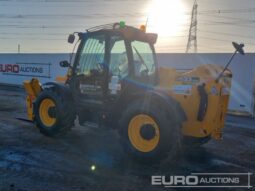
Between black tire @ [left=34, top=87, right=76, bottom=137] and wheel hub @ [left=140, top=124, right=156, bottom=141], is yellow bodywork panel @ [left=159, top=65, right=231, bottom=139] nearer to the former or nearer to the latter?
wheel hub @ [left=140, top=124, right=156, bottom=141]

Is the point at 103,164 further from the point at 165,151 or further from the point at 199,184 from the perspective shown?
the point at 199,184

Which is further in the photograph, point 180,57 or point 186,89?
point 180,57

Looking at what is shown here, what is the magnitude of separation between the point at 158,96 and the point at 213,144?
2.51 meters

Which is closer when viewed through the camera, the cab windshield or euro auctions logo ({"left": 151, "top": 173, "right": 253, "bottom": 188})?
euro auctions logo ({"left": 151, "top": 173, "right": 253, "bottom": 188})

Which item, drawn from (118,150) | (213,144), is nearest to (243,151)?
(213,144)

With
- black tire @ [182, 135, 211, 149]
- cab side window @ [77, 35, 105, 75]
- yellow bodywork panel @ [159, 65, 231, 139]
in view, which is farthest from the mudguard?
cab side window @ [77, 35, 105, 75]

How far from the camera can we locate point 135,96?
21.3ft

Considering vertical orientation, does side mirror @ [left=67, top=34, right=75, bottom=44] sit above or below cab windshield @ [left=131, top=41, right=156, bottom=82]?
above

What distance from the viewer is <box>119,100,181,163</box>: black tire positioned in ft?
18.7

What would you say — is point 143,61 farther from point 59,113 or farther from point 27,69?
point 27,69

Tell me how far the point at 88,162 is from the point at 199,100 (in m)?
2.23

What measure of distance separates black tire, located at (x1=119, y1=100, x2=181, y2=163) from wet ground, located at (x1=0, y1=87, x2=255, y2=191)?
176 mm

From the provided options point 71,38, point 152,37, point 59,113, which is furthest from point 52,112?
point 152,37

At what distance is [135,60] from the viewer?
680cm
